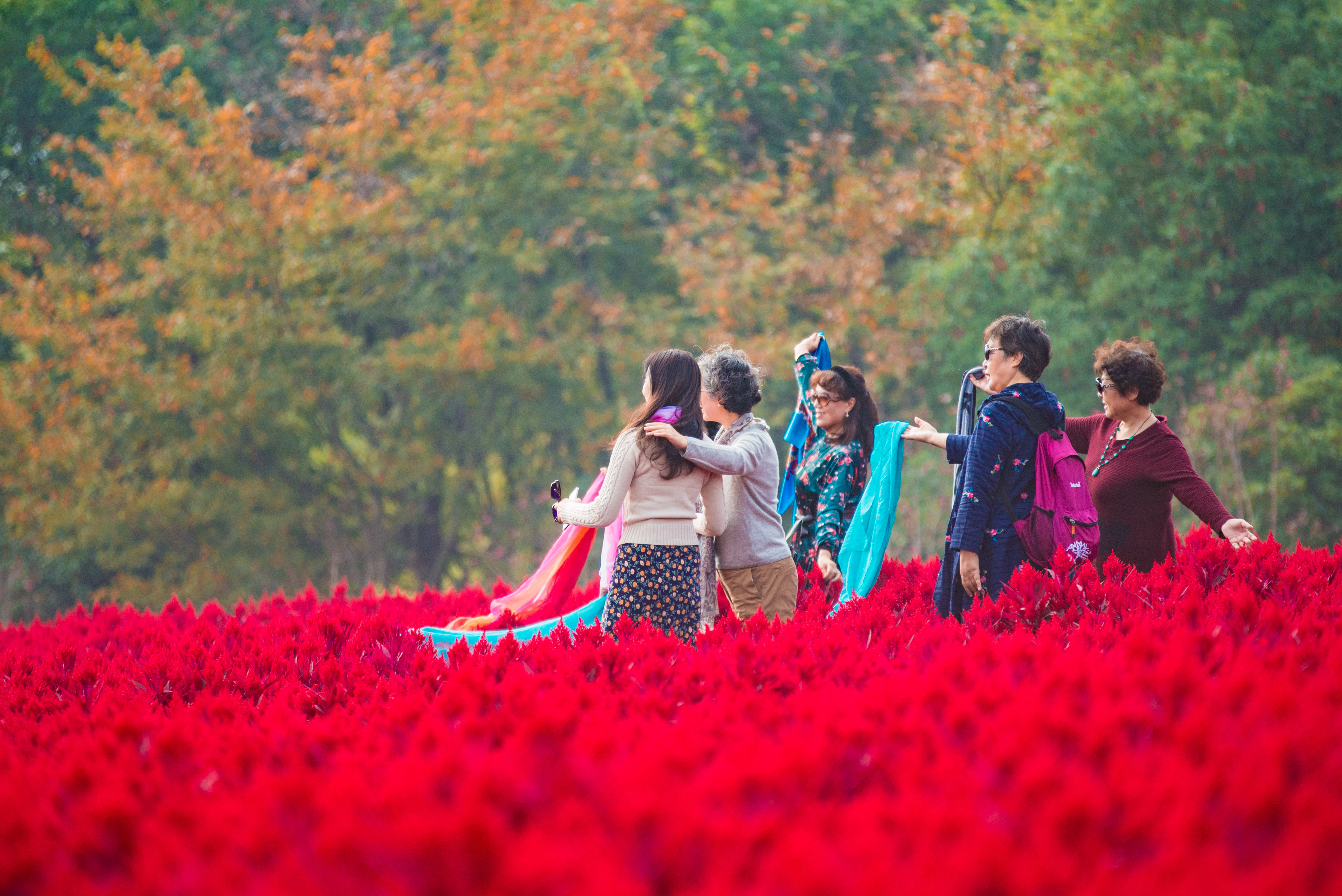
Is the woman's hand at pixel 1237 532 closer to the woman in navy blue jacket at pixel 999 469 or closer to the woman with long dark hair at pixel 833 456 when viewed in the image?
the woman in navy blue jacket at pixel 999 469

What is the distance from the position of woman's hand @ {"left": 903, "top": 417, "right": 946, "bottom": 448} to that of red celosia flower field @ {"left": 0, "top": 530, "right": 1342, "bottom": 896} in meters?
1.20

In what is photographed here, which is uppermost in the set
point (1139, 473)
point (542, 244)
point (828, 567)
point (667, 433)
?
point (542, 244)

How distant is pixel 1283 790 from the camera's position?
1.72 metres

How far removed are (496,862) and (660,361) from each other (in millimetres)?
2717

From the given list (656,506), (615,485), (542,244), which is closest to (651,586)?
(656,506)

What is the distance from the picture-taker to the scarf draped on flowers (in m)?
4.39

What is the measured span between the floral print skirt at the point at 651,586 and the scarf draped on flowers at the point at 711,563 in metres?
0.29

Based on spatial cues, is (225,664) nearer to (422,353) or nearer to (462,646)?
(462,646)

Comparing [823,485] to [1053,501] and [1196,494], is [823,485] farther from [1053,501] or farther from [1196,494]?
[1196,494]

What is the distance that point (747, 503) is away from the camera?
4.49 meters

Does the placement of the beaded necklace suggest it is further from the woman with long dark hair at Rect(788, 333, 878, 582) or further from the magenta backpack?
the woman with long dark hair at Rect(788, 333, 878, 582)

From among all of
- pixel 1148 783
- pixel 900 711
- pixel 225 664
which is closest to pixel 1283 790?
pixel 1148 783

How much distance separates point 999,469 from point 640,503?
1340mm

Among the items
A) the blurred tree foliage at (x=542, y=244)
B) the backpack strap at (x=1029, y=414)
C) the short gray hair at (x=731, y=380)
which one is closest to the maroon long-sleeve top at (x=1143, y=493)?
the backpack strap at (x=1029, y=414)
